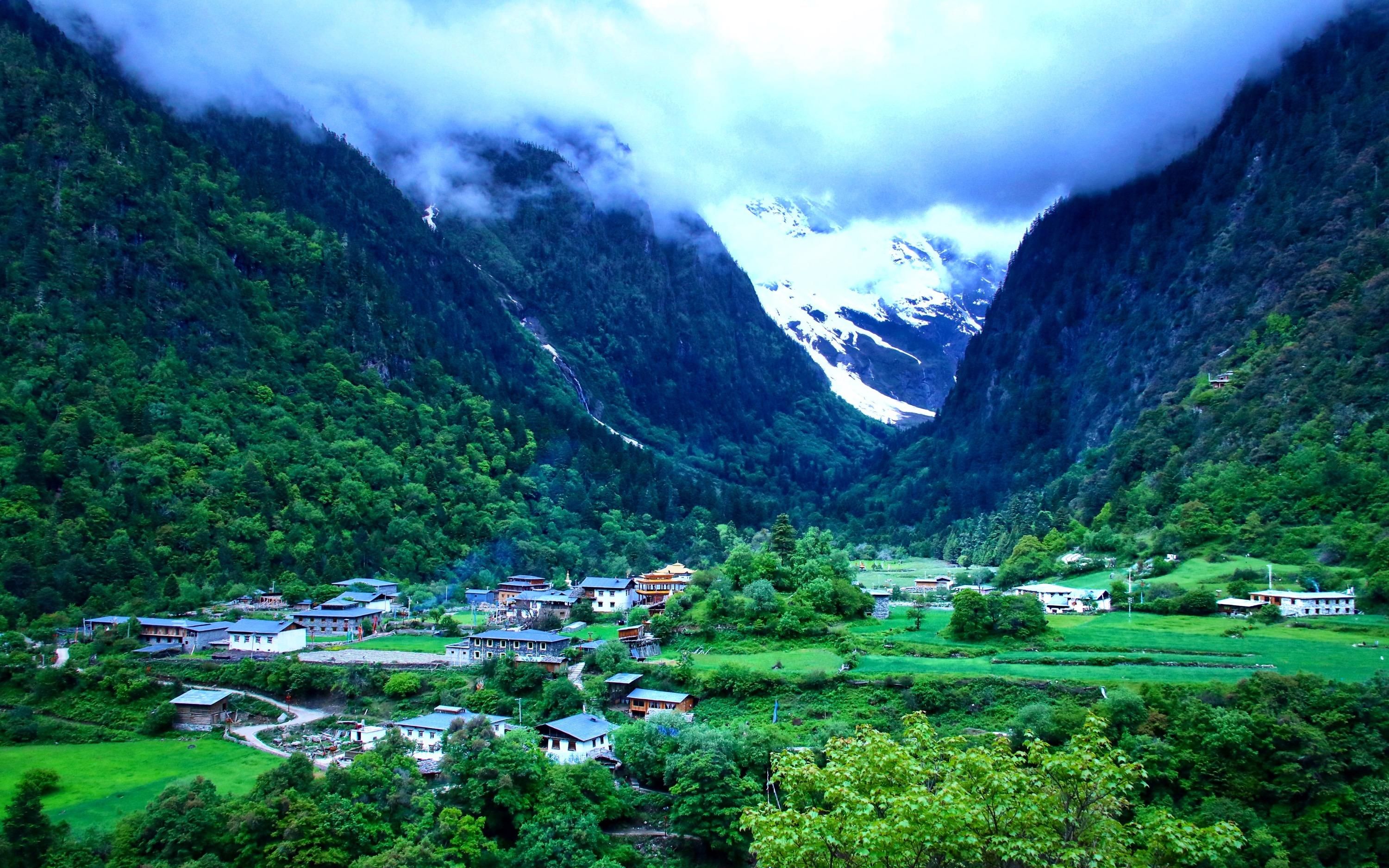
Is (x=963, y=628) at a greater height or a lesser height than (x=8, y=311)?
lesser

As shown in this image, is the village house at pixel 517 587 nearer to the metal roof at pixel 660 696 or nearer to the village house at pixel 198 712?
the village house at pixel 198 712

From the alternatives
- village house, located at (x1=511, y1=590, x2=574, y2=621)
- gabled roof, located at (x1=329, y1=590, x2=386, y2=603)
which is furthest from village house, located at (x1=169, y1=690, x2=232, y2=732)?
village house, located at (x1=511, y1=590, x2=574, y2=621)

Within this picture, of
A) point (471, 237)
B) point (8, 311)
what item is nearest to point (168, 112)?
point (8, 311)

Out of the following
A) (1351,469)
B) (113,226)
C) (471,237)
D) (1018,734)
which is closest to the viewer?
(1018,734)

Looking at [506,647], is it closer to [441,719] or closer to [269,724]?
[441,719]

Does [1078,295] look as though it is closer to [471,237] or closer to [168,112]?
[471,237]

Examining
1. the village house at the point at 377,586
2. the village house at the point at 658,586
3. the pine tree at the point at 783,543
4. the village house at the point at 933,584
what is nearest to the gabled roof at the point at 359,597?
the village house at the point at 377,586

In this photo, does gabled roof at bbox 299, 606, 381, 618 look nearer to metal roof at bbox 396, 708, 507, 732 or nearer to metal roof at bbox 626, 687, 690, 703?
metal roof at bbox 396, 708, 507, 732

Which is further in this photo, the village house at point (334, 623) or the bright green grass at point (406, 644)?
the village house at point (334, 623)
